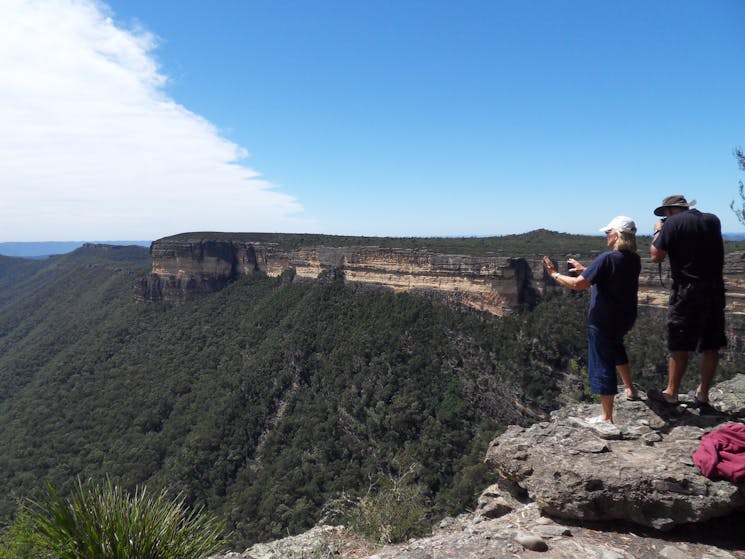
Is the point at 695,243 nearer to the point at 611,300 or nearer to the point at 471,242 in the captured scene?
the point at 611,300

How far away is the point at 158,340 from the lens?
44.8 m

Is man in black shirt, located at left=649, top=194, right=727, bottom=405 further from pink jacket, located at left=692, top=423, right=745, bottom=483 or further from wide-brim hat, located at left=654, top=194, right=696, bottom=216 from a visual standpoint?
pink jacket, located at left=692, top=423, right=745, bottom=483

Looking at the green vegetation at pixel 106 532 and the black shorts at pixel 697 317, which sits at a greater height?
the black shorts at pixel 697 317

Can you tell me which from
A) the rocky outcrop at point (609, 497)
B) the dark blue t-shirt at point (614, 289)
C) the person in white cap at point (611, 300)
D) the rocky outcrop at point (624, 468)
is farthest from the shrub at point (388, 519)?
the dark blue t-shirt at point (614, 289)

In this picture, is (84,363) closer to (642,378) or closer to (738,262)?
(642,378)

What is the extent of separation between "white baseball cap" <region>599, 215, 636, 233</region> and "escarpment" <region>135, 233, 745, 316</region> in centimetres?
2373

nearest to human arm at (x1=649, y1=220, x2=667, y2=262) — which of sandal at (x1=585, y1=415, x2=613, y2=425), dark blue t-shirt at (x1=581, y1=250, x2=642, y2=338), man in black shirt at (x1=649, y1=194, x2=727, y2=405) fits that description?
man in black shirt at (x1=649, y1=194, x2=727, y2=405)

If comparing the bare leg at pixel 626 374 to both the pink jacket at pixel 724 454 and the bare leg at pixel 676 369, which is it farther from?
the pink jacket at pixel 724 454

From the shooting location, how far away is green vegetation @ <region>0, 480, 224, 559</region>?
3.71 m

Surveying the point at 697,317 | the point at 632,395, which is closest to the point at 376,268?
the point at 632,395

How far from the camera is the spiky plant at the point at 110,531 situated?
3.71 meters

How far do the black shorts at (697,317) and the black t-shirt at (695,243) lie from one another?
0.15m

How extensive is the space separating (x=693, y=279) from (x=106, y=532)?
7027mm

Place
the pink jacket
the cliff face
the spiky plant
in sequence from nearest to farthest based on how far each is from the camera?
the pink jacket
the spiky plant
the cliff face
